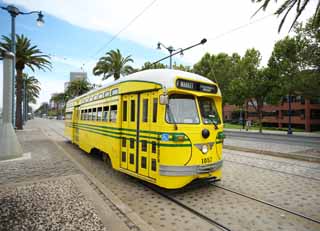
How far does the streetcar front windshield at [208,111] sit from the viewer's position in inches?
240

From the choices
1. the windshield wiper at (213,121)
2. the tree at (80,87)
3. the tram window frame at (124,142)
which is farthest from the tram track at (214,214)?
the tree at (80,87)

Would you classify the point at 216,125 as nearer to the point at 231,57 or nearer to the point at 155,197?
the point at 155,197

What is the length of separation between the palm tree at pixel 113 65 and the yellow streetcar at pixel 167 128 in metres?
24.4

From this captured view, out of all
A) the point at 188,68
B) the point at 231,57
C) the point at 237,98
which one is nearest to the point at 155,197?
the point at 237,98

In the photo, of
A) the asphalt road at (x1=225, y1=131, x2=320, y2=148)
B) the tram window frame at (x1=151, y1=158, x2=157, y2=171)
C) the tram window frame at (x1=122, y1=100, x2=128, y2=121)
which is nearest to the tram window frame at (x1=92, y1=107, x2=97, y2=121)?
the tram window frame at (x1=122, y1=100, x2=128, y2=121)

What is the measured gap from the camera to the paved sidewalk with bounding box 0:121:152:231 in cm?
396

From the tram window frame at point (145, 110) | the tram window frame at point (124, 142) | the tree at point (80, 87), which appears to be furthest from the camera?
the tree at point (80, 87)

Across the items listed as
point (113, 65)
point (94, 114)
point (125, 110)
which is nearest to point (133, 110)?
point (125, 110)

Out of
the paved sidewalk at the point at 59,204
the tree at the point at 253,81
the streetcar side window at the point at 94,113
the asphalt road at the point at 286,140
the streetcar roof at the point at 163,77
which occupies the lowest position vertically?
the asphalt road at the point at 286,140

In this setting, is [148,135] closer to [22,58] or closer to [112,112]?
[112,112]

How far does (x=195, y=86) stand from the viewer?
6.11m

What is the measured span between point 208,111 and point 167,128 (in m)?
1.55

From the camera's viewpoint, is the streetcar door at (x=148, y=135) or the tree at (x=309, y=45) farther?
the tree at (x=309, y=45)

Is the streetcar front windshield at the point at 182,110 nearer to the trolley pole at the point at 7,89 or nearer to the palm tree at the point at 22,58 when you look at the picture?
the trolley pole at the point at 7,89
